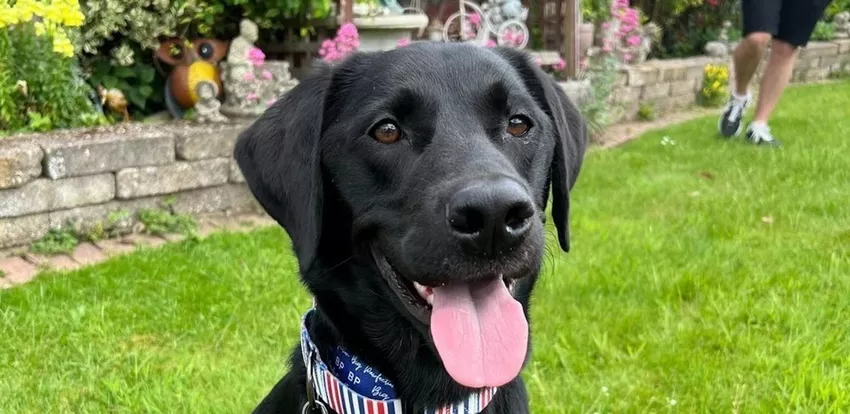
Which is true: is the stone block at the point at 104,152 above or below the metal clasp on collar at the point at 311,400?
below

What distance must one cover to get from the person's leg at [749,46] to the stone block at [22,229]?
201 inches

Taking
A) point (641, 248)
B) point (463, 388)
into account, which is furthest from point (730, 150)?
point (463, 388)

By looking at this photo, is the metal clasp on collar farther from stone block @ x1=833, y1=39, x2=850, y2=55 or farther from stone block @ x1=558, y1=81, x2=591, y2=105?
stone block @ x1=833, y1=39, x2=850, y2=55

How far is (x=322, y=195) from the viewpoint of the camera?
1.93 meters

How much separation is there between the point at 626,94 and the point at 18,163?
6099 mm

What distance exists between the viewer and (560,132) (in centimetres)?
217

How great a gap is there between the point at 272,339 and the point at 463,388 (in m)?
1.55

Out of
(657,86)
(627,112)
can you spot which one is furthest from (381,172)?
(657,86)

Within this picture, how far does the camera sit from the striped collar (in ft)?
6.11

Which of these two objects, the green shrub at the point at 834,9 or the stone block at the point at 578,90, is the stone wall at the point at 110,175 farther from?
the green shrub at the point at 834,9

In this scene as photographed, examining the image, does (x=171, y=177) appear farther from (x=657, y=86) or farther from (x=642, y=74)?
(x=657, y=86)

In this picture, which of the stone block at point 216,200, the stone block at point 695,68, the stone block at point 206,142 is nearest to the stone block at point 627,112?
the stone block at point 695,68

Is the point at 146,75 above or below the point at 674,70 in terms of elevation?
above

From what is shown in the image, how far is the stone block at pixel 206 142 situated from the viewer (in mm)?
4660
